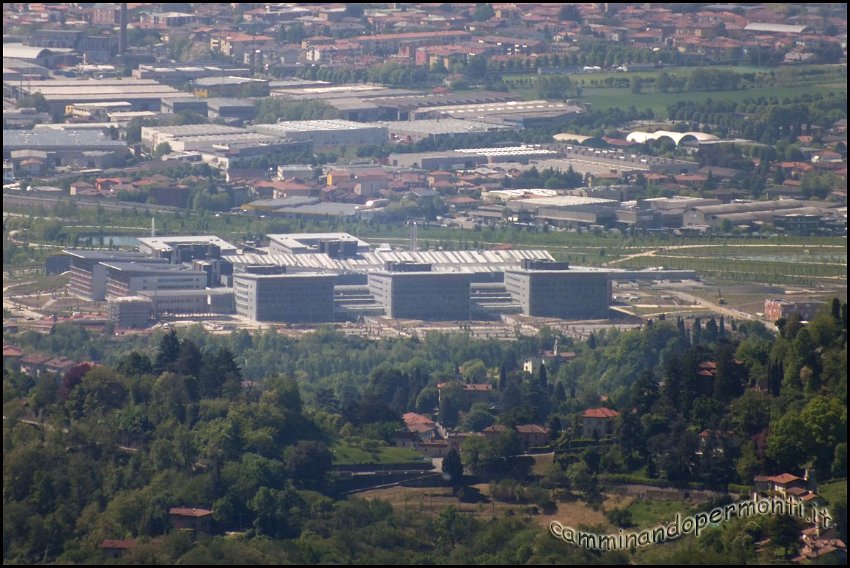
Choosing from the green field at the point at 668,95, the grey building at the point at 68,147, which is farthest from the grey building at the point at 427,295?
the green field at the point at 668,95

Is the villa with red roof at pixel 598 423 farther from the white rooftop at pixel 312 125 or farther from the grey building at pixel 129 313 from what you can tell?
the white rooftop at pixel 312 125

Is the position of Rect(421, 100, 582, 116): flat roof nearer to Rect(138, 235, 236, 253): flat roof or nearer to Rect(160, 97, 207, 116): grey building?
Rect(160, 97, 207, 116): grey building

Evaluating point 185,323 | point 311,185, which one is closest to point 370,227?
point 311,185

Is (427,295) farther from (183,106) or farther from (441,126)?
(183,106)

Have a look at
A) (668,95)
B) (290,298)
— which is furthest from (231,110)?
(290,298)

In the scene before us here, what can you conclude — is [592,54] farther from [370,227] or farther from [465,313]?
[465,313]

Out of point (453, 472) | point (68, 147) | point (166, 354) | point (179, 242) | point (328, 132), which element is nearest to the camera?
point (453, 472)

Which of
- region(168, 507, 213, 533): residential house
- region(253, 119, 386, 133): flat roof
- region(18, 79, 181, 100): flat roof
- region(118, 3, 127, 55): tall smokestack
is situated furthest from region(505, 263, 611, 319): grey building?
region(118, 3, 127, 55): tall smokestack
